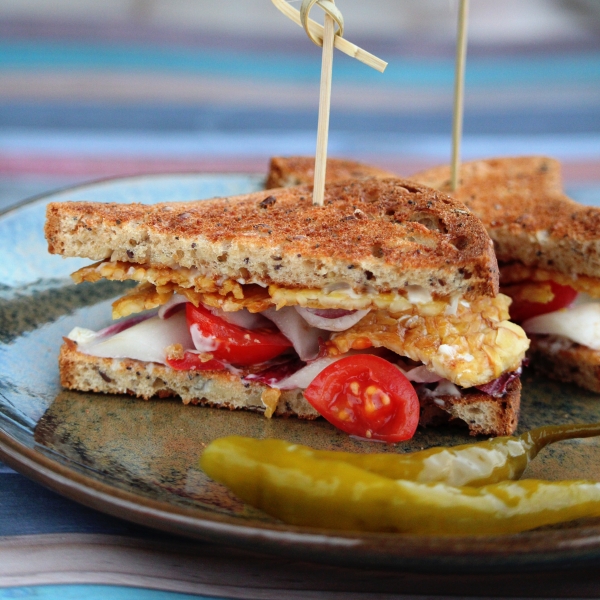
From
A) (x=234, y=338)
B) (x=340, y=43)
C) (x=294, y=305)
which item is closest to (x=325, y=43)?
(x=340, y=43)

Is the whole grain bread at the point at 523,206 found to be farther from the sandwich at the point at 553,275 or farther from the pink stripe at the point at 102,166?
the pink stripe at the point at 102,166

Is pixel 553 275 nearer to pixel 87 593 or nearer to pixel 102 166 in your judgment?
pixel 87 593

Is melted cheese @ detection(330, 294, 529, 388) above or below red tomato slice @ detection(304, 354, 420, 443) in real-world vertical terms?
above

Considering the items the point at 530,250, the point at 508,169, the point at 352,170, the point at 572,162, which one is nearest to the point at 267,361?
the point at 530,250

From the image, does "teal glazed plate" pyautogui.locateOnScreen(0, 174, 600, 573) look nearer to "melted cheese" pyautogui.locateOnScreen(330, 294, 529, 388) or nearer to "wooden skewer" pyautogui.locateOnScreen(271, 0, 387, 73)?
"melted cheese" pyautogui.locateOnScreen(330, 294, 529, 388)

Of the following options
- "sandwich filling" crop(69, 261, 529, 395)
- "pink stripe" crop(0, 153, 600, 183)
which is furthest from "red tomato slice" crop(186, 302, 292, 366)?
"pink stripe" crop(0, 153, 600, 183)

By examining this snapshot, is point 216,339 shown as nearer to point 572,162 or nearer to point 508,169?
point 508,169
